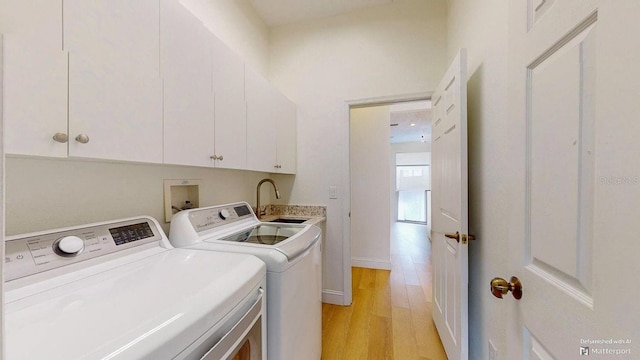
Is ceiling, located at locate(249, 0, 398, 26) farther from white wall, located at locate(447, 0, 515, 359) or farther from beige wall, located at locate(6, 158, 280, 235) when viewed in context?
beige wall, located at locate(6, 158, 280, 235)

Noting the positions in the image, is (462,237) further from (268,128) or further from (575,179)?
(268,128)

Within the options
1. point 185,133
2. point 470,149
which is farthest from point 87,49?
point 470,149

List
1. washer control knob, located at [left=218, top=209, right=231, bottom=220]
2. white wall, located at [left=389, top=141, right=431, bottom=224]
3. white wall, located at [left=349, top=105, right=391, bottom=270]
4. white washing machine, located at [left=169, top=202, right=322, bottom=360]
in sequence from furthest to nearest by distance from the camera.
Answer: white wall, located at [left=389, top=141, right=431, bottom=224], white wall, located at [left=349, top=105, right=391, bottom=270], washer control knob, located at [left=218, top=209, right=231, bottom=220], white washing machine, located at [left=169, top=202, right=322, bottom=360]

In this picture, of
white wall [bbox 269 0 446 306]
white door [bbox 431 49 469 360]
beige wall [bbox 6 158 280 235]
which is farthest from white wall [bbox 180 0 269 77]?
white door [bbox 431 49 469 360]

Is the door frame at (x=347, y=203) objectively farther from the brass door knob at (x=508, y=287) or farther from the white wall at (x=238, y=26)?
the brass door knob at (x=508, y=287)

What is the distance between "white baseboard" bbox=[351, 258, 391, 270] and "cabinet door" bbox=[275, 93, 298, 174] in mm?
1733

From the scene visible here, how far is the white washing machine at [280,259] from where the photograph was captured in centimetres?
98

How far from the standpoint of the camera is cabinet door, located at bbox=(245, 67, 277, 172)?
67.4 inches

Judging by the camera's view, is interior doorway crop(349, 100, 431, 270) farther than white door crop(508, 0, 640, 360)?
Yes

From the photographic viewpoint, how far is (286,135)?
7.43 ft

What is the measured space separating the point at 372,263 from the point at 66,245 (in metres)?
3.11

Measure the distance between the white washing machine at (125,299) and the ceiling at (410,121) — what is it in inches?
119

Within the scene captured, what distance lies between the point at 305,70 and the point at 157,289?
2.34 metres

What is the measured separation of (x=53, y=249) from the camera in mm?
781
